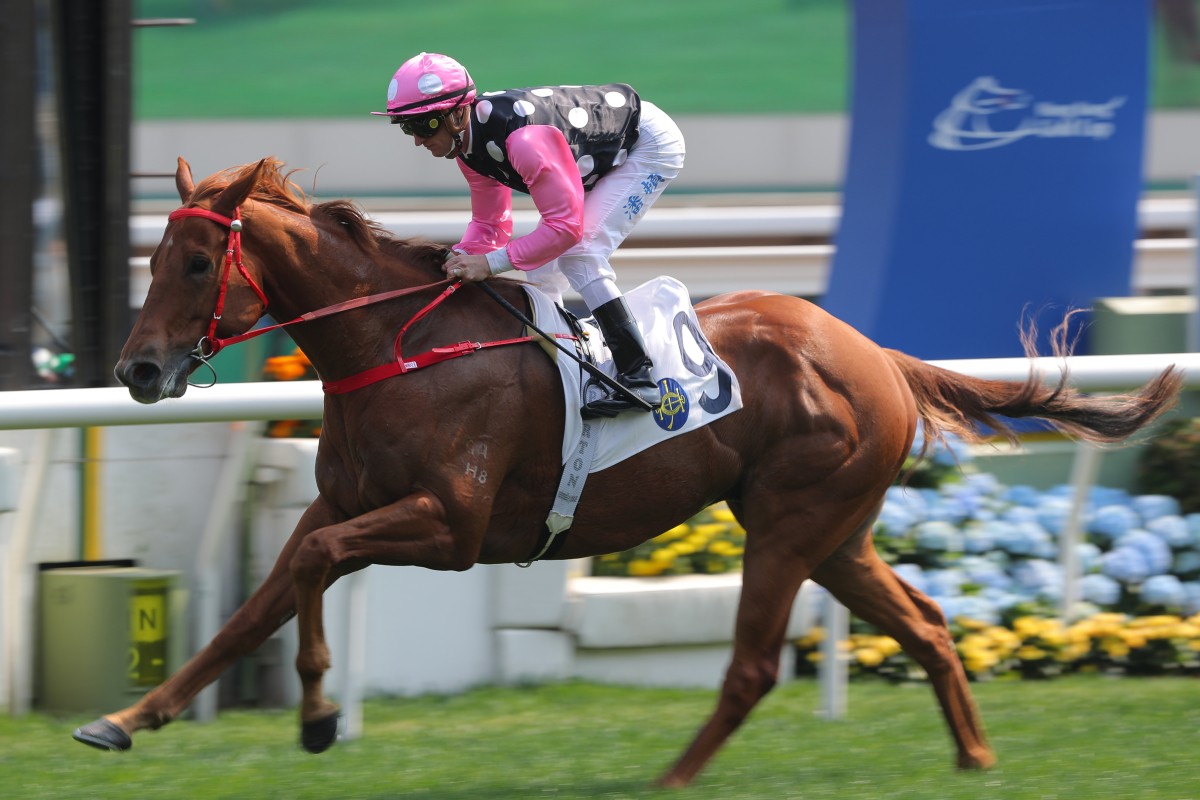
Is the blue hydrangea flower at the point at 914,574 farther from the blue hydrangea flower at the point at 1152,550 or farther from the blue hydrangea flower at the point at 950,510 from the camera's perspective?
the blue hydrangea flower at the point at 1152,550

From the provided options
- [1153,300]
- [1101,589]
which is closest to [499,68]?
[1153,300]

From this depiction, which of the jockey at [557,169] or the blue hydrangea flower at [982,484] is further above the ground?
the jockey at [557,169]

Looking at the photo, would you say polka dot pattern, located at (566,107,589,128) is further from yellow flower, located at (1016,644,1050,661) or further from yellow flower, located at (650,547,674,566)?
yellow flower, located at (1016,644,1050,661)

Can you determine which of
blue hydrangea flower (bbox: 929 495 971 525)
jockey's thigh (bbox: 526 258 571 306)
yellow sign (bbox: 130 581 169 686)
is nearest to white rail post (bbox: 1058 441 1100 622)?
blue hydrangea flower (bbox: 929 495 971 525)

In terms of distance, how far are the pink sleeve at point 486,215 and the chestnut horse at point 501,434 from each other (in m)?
0.14

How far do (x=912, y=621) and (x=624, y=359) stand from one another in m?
1.15

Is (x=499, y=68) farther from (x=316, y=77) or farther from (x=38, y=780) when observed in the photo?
(x=38, y=780)

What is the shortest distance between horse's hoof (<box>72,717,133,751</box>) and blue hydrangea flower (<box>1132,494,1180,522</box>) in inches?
153

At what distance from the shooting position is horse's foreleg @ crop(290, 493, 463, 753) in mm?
3721

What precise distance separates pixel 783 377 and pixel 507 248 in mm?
858

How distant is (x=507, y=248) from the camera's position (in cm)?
393

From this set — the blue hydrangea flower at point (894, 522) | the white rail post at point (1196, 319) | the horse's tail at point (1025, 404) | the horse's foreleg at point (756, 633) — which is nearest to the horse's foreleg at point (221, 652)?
the horse's foreleg at point (756, 633)

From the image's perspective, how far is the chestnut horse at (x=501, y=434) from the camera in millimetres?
3742

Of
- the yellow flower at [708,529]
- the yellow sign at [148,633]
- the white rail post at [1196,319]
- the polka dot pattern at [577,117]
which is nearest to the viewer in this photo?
the polka dot pattern at [577,117]
